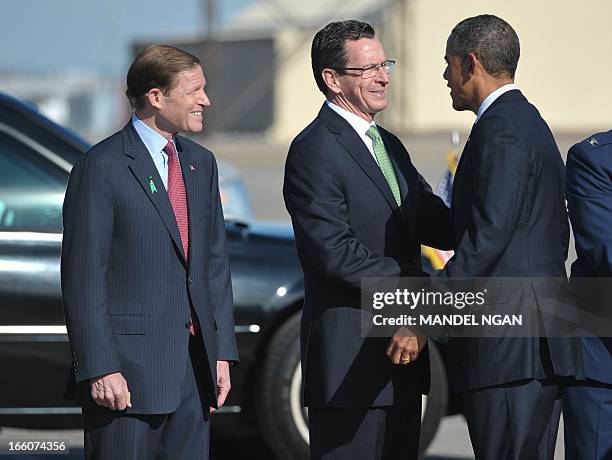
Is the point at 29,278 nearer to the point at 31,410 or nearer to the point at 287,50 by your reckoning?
the point at 31,410

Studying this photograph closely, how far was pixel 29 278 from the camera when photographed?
17.4 feet

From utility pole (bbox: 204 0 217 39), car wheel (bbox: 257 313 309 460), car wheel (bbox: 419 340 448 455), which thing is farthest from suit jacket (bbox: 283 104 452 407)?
utility pole (bbox: 204 0 217 39)

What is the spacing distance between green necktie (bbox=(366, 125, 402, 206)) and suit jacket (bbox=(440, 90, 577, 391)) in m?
0.27

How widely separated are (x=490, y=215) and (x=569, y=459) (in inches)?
35.9

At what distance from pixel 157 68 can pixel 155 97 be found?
3.6 inches

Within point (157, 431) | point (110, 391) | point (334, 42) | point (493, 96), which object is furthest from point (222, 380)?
point (493, 96)

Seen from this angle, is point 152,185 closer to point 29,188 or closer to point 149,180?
point 149,180

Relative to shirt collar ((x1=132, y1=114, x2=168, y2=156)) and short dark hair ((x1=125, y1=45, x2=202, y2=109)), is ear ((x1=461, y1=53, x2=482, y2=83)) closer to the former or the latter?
short dark hair ((x1=125, y1=45, x2=202, y2=109))

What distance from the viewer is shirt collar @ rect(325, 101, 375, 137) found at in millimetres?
3965

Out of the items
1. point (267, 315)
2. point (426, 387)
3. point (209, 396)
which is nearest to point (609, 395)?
point (426, 387)

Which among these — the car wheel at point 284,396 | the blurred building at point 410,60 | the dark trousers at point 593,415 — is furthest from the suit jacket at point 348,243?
the blurred building at point 410,60

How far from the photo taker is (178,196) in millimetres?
3844

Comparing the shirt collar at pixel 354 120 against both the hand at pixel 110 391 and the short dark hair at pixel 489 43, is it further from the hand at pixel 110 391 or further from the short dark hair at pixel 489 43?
the hand at pixel 110 391

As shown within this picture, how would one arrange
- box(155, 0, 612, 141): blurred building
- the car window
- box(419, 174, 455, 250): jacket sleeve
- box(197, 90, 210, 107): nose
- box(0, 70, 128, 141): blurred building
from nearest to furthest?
box(197, 90, 210, 107): nose < box(419, 174, 455, 250): jacket sleeve < the car window < box(155, 0, 612, 141): blurred building < box(0, 70, 128, 141): blurred building
